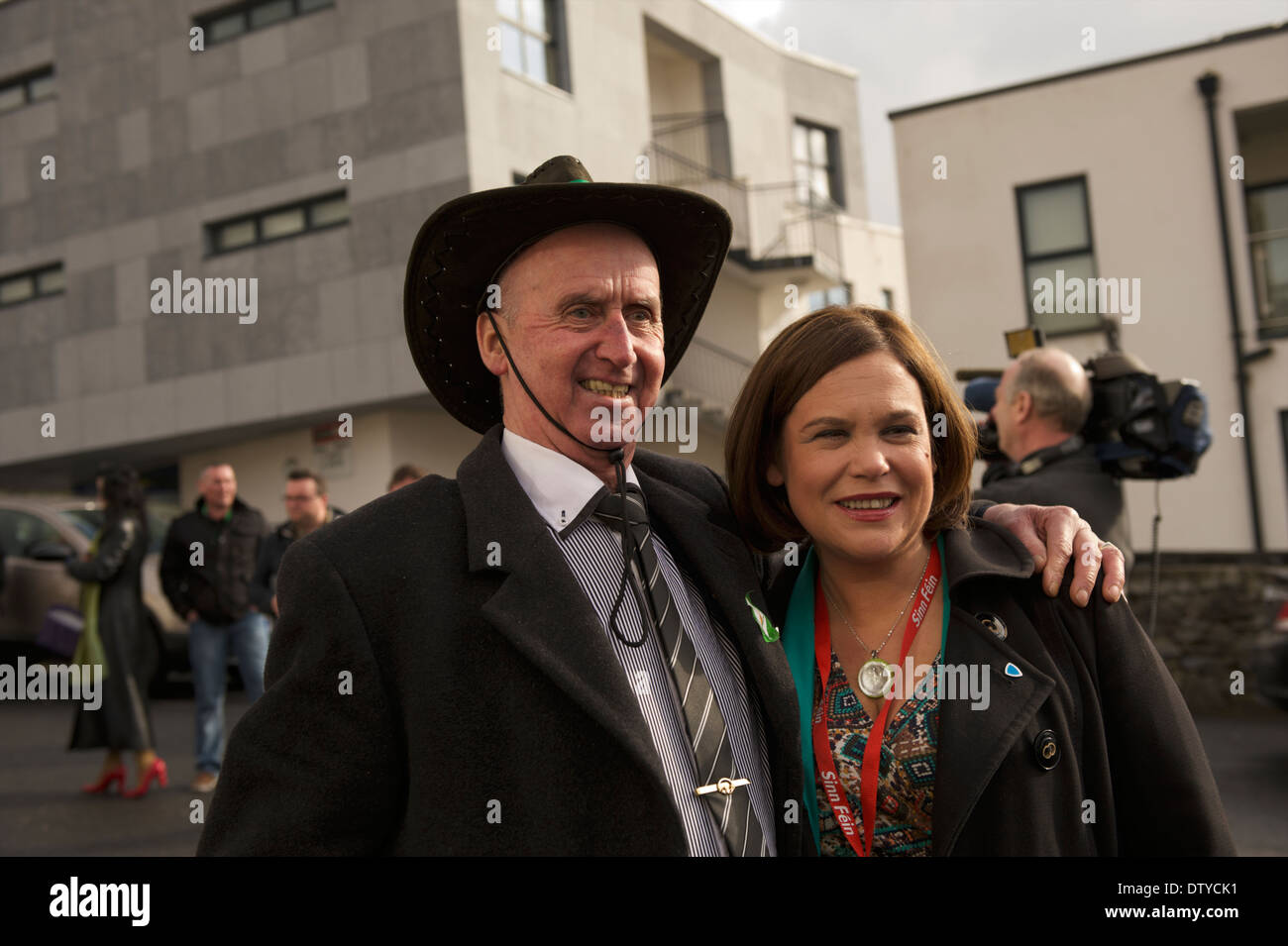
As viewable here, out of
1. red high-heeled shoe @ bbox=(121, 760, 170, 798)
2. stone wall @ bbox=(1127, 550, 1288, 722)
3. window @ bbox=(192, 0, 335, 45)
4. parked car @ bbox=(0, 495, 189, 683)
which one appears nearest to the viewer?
red high-heeled shoe @ bbox=(121, 760, 170, 798)

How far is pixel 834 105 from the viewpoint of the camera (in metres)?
25.8

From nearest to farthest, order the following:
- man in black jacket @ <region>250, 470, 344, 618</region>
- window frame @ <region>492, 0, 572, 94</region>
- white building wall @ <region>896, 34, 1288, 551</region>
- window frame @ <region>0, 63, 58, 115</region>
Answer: man in black jacket @ <region>250, 470, 344, 618</region> < white building wall @ <region>896, 34, 1288, 551</region> < window frame @ <region>492, 0, 572, 94</region> < window frame @ <region>0, 63, 58, 115</region>

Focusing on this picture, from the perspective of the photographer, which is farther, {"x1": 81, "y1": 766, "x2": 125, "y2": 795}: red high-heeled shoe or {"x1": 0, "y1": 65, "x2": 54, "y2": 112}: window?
{"x1": 0, "y1": 65, "x2": 54, "y2": 112}: window

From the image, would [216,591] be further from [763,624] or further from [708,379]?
[708,379]

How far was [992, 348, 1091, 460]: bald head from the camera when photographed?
4684mm

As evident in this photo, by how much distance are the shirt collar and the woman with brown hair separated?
0.46 meters

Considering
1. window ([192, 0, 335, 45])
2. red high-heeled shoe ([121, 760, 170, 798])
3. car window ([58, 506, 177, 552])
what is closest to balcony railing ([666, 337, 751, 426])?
window ([192, 0, 335, 45])

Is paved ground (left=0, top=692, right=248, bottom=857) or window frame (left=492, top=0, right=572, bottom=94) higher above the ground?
window frame (left=492, top=0, right=572, bottom=94)

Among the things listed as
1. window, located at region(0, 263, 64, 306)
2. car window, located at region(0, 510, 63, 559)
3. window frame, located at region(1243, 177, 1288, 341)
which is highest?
window, located at region(0, 263, 64, 306)

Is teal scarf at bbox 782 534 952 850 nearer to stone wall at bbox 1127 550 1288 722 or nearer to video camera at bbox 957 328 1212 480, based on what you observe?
video camera at bbox 957 328 1212 480

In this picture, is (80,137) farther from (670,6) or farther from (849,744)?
(849,744)

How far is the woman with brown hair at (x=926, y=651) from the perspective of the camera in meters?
2.24

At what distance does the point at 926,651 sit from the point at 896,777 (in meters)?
0.27

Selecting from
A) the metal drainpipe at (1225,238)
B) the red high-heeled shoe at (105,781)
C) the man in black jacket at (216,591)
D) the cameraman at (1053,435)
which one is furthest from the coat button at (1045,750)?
the metal drainpipe at (1225,238)
